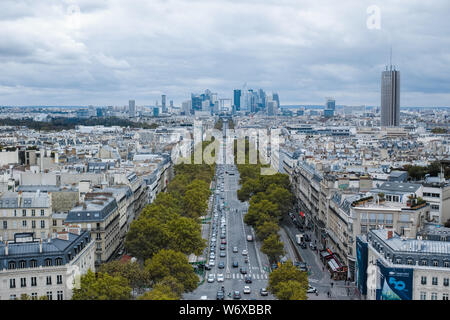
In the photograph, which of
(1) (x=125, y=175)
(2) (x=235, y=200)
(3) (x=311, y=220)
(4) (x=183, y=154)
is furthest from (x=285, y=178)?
(4) (x=183, y=154)

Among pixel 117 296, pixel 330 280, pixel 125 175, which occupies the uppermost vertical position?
pixel 125 175

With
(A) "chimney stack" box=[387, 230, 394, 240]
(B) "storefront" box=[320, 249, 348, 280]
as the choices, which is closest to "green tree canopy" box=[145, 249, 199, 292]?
(B) "storefront" box=[320, 249, 348, 280]

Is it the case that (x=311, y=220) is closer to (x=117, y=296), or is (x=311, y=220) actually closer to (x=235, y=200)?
(x=235, y=200)

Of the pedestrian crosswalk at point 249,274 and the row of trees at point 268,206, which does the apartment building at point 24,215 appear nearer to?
the pedestrian crosswalk at point 249,274

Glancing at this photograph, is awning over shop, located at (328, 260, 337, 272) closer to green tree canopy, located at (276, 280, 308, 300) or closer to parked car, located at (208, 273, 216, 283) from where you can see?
parked car, located at (208, 273, 216, 283)

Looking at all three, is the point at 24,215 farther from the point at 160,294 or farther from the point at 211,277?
the point at 160,294

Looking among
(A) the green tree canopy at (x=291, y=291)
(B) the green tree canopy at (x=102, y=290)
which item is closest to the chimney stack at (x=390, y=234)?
(A) the green tree canopy at (x=291, y=291)
